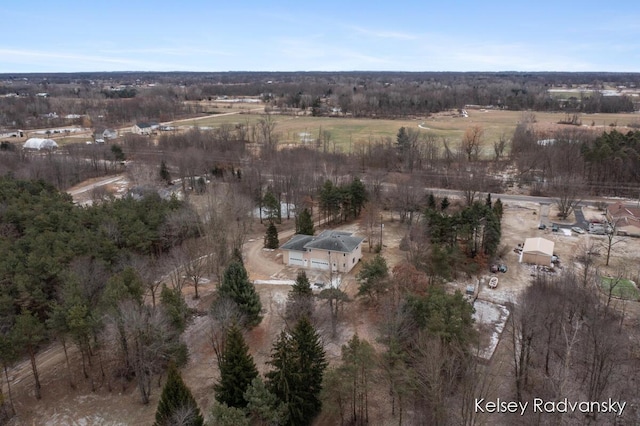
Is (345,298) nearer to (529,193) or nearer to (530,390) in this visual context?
(530,390)

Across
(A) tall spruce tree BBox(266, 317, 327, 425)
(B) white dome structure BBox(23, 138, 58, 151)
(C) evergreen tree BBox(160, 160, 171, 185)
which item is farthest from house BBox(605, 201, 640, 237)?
(B) white dome structure BBox(23, 138, 58, 151)

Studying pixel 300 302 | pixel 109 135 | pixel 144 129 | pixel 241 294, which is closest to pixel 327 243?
pixel 300 302

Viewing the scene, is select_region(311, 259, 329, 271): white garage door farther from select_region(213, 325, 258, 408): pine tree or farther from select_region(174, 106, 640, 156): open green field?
select_region(174, 106, 640, 156): open green field

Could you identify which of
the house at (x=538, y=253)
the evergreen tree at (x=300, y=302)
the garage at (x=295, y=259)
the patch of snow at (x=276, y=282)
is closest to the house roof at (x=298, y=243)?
the garage at (x=295, y=259)

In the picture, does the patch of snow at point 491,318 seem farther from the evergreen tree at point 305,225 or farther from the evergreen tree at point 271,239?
the evergreen tree at point 271,239

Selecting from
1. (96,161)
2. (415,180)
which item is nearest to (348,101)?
(96,161)

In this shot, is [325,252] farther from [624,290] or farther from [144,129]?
[144,129]
